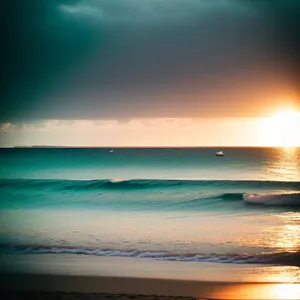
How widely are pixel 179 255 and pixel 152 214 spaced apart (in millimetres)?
1560

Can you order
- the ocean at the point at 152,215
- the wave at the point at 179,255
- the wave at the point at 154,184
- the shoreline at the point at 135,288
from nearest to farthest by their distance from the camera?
the shoreline at the point at 135,288 < the wave at the point at 179,255 < the ocean at the point at 152,215 < the wave at the point at 154,184

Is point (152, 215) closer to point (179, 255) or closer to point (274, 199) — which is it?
point (179, 255)

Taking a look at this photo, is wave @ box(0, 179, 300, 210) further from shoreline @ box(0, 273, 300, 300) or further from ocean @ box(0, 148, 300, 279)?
shoreline @ box(0, 273, 300, 300)

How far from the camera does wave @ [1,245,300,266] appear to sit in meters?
3.47

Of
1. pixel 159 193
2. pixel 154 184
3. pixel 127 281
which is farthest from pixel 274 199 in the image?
pixel 127 281

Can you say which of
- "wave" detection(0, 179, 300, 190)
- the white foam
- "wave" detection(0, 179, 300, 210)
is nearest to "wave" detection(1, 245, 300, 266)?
"wave" detection(0, 179, 300, 210)

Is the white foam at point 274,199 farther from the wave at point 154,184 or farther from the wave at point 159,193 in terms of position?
the wave at point 154,184

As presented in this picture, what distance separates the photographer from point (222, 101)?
384 centimetres

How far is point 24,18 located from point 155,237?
1.74 meters

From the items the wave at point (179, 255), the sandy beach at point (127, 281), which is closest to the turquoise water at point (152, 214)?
the wave at point (179, 255)

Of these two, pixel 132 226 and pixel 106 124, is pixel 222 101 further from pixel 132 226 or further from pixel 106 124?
pixel 132 226

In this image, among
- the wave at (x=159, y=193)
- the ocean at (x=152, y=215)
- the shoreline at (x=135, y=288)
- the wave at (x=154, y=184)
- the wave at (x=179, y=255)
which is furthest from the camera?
the wave at (x=154, y=184)

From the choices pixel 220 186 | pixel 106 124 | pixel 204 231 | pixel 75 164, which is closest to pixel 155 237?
pixel 204 231

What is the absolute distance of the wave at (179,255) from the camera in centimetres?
347
